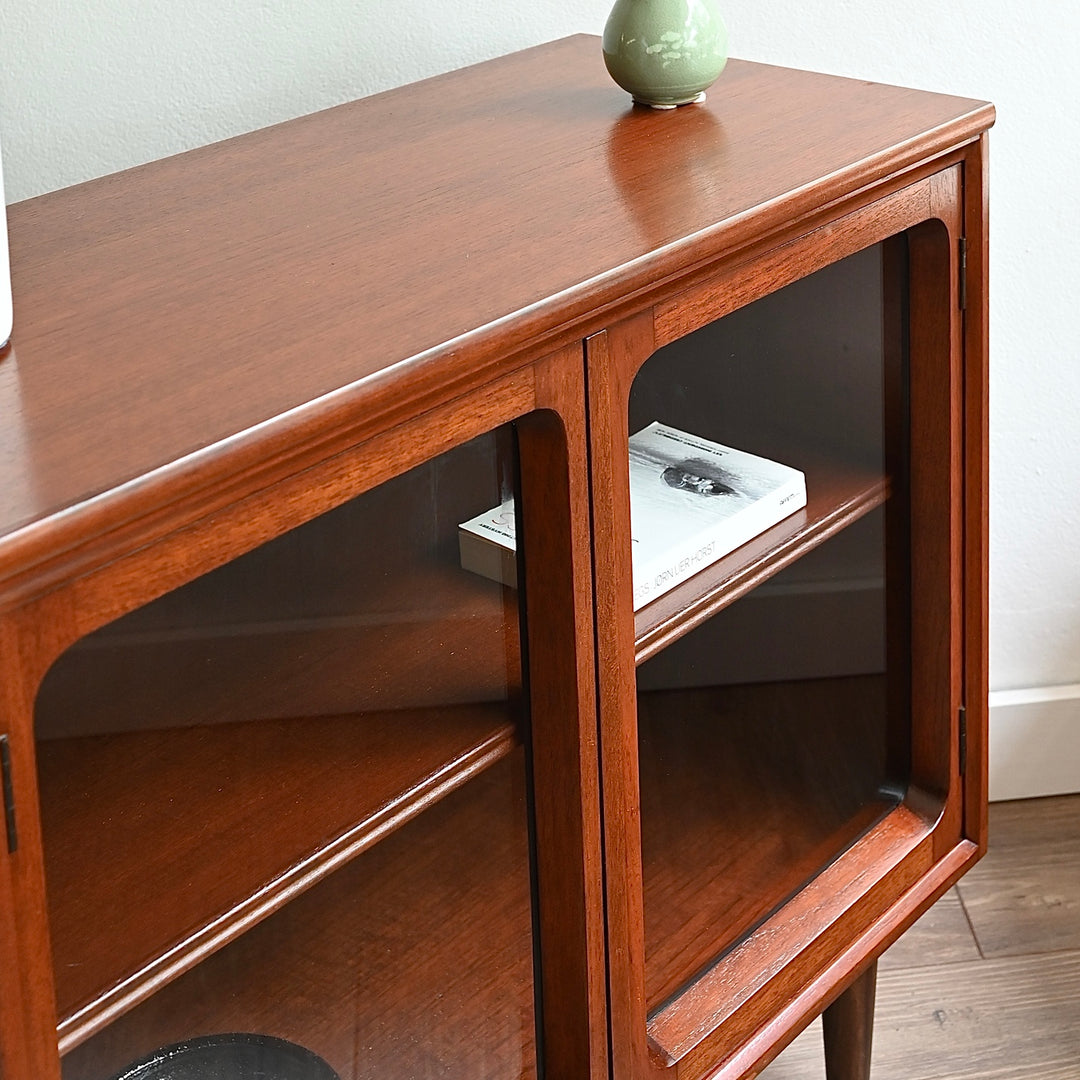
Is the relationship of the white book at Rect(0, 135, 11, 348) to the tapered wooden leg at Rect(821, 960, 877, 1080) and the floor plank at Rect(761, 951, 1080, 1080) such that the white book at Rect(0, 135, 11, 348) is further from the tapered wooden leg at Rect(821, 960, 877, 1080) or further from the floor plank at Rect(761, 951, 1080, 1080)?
the floor plank at Rect(761, 951, 1080, 1080)

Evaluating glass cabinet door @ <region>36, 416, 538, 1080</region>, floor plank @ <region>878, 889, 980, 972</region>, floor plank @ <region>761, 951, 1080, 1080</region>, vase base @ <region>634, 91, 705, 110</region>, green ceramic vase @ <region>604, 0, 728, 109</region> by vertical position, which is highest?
green ceramic vase @ <region>604, 0, 728, 109</region>

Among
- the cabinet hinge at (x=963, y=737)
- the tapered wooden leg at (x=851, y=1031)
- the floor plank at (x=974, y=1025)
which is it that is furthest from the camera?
the floor plank at (x=974, y=1025)

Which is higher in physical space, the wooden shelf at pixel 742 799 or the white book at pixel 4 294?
the white book at pixel 4 294

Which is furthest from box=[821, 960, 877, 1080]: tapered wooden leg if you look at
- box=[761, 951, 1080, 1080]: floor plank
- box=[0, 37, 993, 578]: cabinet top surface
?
box=[0, 37, 993, 578]: cabinet top surface

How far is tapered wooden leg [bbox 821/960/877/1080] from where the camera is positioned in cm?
115

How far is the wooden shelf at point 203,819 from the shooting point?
594 millimetres

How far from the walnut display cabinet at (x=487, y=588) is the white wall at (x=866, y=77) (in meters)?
0.10

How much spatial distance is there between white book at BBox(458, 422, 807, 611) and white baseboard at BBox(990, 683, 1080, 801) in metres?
0.78

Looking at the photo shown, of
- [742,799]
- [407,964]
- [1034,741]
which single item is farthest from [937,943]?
[407,964]

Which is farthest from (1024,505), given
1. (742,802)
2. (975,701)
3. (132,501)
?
(132,501)

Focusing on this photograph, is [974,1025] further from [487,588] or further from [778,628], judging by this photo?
[487,588]

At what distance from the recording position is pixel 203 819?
2.16 ft

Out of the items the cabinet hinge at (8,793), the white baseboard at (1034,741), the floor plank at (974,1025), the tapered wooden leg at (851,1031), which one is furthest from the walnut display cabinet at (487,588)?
the white baseboard at (1034,741)

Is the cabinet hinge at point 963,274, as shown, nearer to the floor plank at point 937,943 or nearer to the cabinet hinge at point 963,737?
the cabinet hinge at point 963,737
